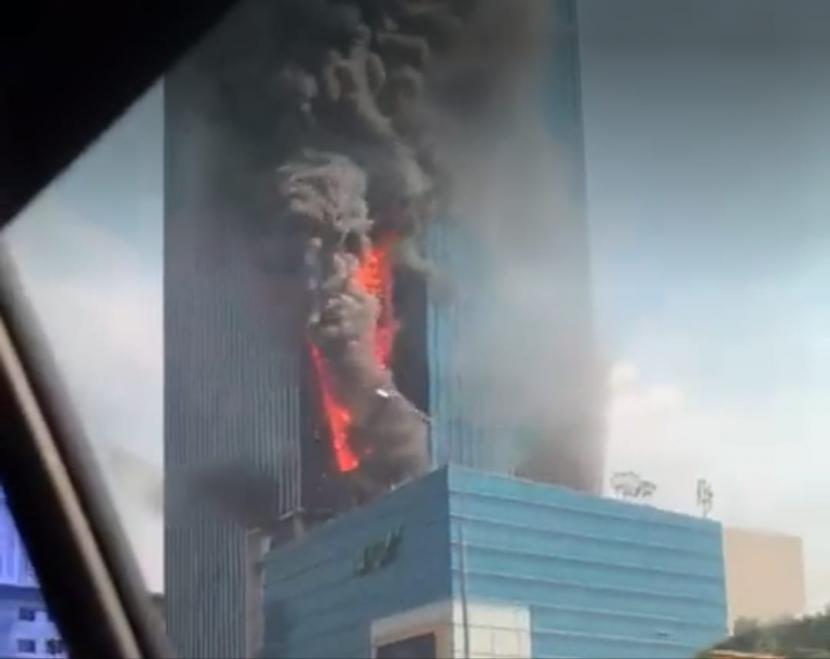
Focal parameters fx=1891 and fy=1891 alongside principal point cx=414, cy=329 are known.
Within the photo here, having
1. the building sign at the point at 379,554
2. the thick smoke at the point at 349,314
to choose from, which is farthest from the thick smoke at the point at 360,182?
the building sign at the point at 379,554

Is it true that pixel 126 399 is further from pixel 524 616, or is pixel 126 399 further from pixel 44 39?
pixel 524 616

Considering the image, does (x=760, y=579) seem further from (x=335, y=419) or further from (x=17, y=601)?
(x=17, y=601)

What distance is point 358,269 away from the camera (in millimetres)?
1879

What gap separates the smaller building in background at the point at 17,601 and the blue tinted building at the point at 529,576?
1.20 ft

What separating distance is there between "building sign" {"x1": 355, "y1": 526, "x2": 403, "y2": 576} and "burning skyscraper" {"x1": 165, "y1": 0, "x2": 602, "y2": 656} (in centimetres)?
5

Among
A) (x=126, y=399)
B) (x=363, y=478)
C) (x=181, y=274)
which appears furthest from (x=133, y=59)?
(x=363, y=478)

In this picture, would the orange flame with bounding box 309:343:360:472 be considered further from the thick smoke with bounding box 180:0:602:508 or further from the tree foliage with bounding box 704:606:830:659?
the tree foliage with bounding box 704:606:830:659

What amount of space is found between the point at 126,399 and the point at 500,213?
424mm

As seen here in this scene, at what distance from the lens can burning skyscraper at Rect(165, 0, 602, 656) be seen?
178 centimetres

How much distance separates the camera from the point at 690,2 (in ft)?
6.27

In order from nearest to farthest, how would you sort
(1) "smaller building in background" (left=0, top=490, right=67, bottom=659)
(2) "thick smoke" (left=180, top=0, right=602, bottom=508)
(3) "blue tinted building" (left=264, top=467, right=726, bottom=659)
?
(3) "blue tinted building" (left=264, top=467, right=726, bottom=659), (2) "thick smoke" (left=180, top=0, right=602, bottom=508), (1) "smaller building in background" (left=0, top=490, right=67, bottom=659)

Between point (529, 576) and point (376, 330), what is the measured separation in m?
0.32

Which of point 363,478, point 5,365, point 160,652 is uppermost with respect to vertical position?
point 5,365

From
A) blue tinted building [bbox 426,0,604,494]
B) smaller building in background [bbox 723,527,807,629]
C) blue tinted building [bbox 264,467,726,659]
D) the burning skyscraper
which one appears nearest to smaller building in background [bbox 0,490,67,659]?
the burning skyscraper
